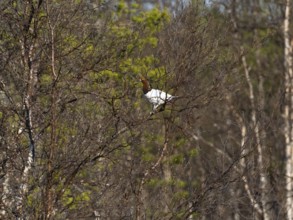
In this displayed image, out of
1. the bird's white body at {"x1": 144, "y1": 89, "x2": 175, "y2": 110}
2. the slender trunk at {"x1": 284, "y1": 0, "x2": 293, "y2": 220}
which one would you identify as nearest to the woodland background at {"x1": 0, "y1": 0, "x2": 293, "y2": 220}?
the bird's white body at {"x1": 144, "y1": 89, "x2": 175, "y2": 110}

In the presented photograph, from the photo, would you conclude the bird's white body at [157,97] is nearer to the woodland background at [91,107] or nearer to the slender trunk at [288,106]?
the woodland background at [91,107]

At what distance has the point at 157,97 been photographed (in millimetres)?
11234

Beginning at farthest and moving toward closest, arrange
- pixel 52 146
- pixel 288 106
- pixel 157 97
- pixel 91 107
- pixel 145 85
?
1. pixel 288 106
2. pixel 145 85
3. pixel 91 107
4. pixel 157 97
5. pixel 52 146

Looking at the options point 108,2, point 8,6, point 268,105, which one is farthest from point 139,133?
point 268,105

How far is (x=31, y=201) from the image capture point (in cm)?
1036

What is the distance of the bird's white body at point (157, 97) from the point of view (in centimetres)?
1115

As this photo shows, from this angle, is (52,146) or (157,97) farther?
(157,97)

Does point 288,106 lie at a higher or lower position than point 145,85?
higher

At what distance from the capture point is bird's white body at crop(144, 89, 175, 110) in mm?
11148

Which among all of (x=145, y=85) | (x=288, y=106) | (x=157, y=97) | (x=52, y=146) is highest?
(x=288, y=106)

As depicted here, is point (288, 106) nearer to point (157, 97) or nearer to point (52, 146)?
point (157, 97)

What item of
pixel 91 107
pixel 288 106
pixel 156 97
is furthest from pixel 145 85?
pixel 288 106

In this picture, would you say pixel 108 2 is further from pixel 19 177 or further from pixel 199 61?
pixel 19 177

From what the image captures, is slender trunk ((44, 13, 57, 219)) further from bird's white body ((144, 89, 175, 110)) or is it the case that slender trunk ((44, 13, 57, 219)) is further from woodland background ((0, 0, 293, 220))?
bird's white body ((144, 89, 175, 110))
